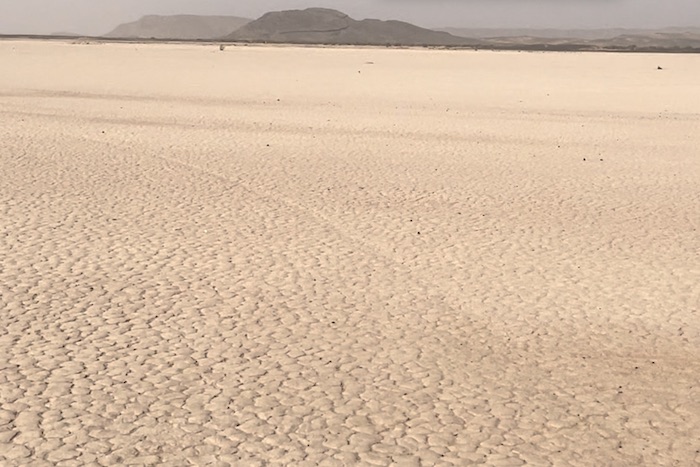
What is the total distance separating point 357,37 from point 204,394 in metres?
96.1

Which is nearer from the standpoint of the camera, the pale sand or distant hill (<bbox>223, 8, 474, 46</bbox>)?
the pale sand

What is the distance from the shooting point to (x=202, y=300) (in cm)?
537

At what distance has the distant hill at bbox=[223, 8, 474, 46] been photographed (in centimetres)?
9875

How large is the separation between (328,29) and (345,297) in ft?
321

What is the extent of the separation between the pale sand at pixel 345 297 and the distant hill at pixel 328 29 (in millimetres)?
86838

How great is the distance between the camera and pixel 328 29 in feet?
332

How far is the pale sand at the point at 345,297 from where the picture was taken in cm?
377

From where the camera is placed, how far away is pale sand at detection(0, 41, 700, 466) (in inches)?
148

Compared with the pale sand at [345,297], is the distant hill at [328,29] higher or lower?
higher

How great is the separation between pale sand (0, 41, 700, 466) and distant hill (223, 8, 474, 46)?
86.8 meters

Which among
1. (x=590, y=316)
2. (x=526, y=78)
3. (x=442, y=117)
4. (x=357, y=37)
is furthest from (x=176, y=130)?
(x=357, y=37)

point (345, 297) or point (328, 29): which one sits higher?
point (328, 29)

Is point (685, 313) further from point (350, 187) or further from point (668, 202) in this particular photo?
point (350, 187)

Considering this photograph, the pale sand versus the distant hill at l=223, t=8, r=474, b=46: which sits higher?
the distant hill at l=223, t=8, r=474, b=46
